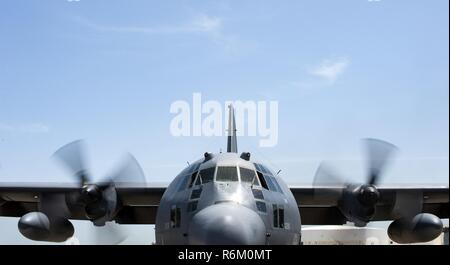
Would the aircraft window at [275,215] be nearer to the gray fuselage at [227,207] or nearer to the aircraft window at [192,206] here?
the gray fuselage at [227,207]

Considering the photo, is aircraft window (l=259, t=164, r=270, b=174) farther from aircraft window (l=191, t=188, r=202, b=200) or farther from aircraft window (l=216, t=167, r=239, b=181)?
aircraft window (l=191, t=188, r=202, b=200)

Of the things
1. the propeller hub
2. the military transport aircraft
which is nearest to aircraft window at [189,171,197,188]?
the military transport aircraft

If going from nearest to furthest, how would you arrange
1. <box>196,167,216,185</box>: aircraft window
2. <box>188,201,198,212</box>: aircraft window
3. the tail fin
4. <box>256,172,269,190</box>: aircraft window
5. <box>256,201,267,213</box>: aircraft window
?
<box>256,201,267,213</box>: aircraft window → <box>188,201,198,212</box>: aircraft window → <box>196,167,216,185</box>: aircraft window → <box>256,172,269,190</box>: aircraft window → the tail fin

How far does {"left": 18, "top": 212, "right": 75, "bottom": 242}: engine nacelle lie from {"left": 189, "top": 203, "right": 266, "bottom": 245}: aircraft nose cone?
10.5 metres

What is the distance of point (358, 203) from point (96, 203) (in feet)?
35.8

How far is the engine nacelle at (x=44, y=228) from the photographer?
17641 mm

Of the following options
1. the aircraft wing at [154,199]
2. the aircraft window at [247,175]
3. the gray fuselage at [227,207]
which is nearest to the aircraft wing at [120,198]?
the aircraft wing at [154,199]

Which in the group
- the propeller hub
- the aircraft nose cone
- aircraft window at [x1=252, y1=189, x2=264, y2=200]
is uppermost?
aircraft window at [x1=252, y1=189, x2=264, y2=200]

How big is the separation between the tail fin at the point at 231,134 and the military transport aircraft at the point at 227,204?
4cm

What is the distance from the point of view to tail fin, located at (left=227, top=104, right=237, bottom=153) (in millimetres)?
19875

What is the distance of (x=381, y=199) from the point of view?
69.6 feet

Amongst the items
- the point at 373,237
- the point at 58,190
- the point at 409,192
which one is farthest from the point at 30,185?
→ the point at 373,237
